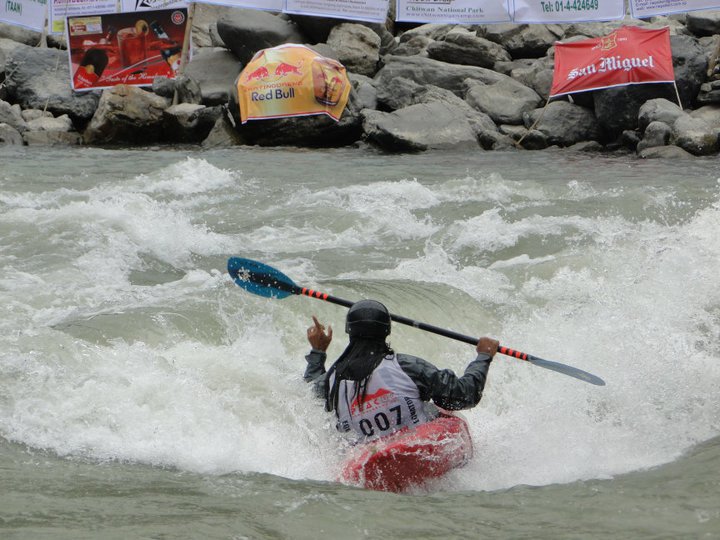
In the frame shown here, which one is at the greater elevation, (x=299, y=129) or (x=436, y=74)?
(x=436, y=74)

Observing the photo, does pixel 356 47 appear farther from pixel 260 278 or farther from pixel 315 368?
pixel 315 368

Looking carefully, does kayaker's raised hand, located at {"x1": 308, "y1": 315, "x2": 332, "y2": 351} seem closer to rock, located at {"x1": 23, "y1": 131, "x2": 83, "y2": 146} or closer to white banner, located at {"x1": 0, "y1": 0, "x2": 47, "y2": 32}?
rock, located at {"x1": 23, "y1": 131, "x2": 83, "y2": 146}

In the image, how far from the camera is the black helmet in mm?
4105

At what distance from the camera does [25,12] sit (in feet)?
51.5

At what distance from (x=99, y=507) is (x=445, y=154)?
10070mm

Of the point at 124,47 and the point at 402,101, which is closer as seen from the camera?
the point at 402,101

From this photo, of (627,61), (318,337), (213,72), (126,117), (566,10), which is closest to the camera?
(318,337)

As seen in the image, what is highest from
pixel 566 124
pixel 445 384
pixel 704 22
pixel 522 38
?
pixel 445 384

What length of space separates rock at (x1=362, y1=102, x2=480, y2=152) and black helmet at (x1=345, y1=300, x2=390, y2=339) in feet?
30.7

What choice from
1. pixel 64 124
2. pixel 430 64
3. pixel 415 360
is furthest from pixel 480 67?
pixel 415 360

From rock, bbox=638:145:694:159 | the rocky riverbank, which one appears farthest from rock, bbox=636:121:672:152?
rock, bbox=638:145:694:159

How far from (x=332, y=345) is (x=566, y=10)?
8876 mm

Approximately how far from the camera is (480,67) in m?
16.1

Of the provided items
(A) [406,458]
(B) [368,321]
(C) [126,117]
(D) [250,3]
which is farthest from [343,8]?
(A) [406,458]
